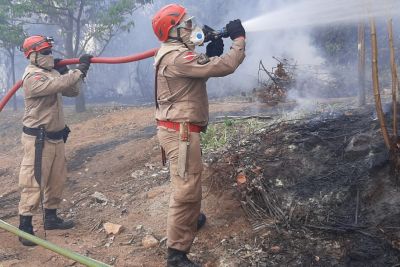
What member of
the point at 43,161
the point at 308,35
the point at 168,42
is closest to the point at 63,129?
the point at 43,161

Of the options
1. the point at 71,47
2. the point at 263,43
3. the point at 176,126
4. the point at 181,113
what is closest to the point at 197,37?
the point at 181,113

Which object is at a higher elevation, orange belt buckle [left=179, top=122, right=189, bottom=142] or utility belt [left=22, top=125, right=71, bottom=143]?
orange belt buckle [left=179, top=122, right=189, bottom=142]

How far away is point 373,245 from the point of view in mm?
3406

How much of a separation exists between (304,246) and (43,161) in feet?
10.1

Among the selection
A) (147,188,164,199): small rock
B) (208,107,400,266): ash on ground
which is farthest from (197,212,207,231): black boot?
(147,188,164,199): small rock

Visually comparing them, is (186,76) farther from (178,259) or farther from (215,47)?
(178,259)

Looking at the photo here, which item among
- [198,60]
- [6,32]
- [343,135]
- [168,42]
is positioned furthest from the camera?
[6,32]

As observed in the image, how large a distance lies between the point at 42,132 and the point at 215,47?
236 centimetres

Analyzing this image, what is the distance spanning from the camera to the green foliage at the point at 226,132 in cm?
602

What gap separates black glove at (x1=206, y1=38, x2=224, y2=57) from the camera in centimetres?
380

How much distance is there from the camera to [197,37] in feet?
11.6

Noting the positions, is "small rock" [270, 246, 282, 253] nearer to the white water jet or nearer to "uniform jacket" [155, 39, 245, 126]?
"uniform jacket" [155, 39, 245, 126]

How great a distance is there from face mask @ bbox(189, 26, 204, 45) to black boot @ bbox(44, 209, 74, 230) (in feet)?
9.31

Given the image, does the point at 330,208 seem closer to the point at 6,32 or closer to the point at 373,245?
the point at 373,245
